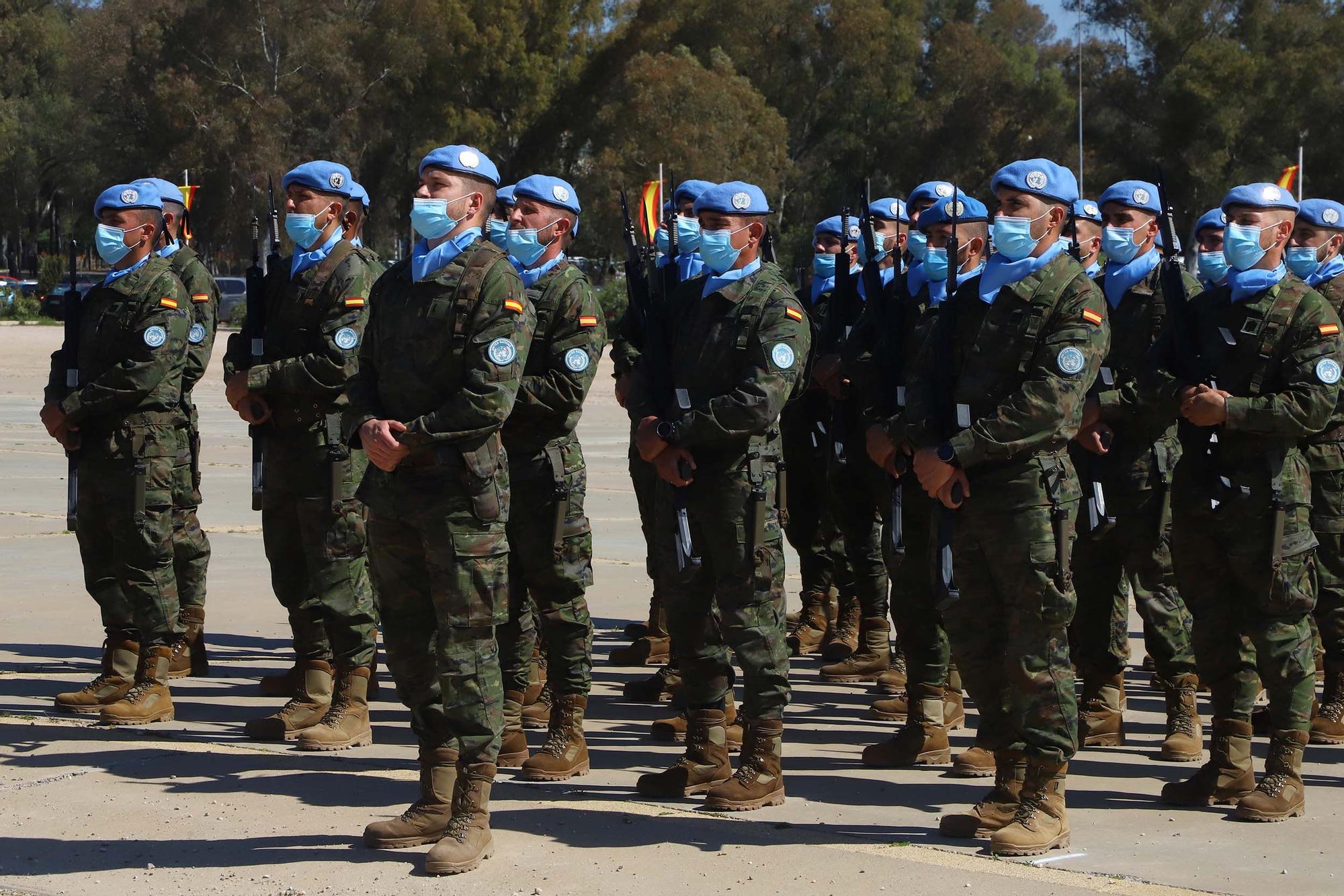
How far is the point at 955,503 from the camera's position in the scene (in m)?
5.73

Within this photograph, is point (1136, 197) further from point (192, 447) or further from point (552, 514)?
point (192, 447)

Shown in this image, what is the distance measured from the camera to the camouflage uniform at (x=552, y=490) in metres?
6.90

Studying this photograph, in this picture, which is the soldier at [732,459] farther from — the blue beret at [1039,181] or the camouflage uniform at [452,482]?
the blue beret at [1039,181]

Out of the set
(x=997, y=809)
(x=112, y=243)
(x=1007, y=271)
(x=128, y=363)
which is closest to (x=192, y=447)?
(x=128, y=363)

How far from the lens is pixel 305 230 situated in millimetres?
7363

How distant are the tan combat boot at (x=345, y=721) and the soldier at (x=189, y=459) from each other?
1.21 m

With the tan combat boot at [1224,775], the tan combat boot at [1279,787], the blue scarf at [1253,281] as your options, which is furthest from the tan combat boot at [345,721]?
the blue scarf at [1253,281]

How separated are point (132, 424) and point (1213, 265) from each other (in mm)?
4916

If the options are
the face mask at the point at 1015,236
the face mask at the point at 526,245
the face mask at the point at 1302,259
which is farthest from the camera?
the face mask at the point at 1302,259

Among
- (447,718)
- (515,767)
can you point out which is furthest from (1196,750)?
(447,718)

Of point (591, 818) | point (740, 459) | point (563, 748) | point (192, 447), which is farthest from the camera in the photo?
point (192, 447)

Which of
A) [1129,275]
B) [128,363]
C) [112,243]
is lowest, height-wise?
[128,363]

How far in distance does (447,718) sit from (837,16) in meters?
54.4

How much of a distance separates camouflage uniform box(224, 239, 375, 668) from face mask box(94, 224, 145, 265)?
0.77m
